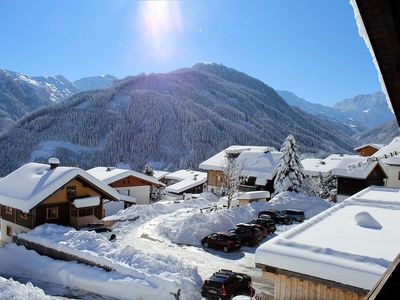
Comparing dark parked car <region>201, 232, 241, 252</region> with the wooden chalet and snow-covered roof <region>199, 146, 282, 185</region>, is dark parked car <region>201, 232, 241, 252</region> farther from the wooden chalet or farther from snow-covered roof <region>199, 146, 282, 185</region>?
the wooden chalet

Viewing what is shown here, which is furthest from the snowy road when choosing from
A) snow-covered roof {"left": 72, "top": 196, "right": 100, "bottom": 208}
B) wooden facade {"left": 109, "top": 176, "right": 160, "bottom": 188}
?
wooden facade {"left": 109, "top": 176, "right": 160, "bottom": 188}

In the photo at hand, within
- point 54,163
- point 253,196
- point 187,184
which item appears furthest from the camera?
point 187,184

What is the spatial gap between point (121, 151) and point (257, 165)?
113 meters

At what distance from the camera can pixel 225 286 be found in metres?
16.4

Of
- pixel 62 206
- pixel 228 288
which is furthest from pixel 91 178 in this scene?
pixel 228 288

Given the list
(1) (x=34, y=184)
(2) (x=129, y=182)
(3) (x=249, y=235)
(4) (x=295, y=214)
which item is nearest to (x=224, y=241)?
(3) (x=249, y=235)

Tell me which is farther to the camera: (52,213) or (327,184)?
(327,184)

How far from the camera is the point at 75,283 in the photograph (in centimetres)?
1889

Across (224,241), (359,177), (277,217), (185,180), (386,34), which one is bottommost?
(224,241)

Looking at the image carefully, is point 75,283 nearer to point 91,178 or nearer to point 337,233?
point 91,178

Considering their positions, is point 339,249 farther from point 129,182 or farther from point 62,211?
point 129,182

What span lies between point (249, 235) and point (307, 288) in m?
16.8

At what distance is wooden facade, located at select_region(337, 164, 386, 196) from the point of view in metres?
38.9

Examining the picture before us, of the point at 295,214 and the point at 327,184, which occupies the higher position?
the point at 327,184
